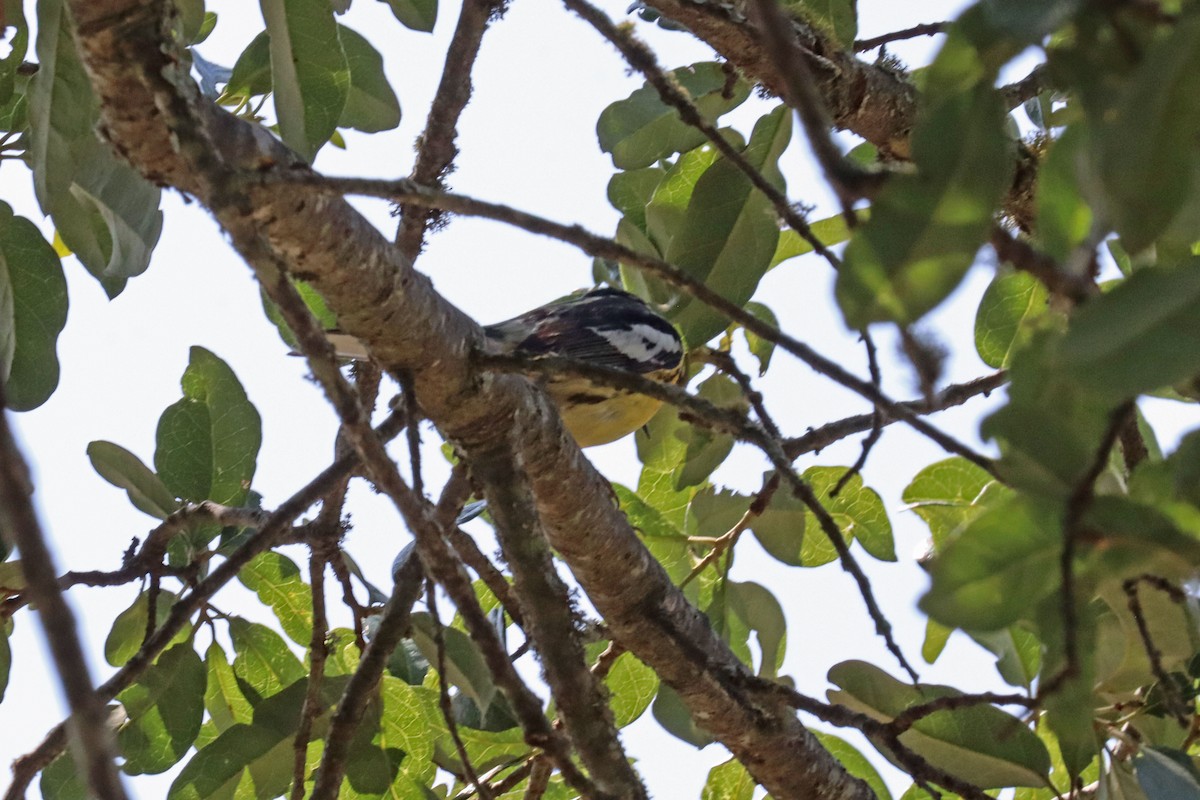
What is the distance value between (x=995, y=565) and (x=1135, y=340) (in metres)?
0.17

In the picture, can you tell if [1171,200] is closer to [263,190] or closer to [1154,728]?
[263,190]

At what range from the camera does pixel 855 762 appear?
254cm

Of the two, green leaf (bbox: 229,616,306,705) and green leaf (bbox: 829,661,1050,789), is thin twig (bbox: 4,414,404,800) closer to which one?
green leaf (bbox: 229,616,306,705)

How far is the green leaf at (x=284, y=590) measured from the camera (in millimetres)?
2416

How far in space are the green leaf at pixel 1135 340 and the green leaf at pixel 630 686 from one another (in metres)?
2.03

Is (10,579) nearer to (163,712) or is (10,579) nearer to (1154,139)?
(163,712)

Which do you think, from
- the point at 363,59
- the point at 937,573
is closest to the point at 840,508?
the point at 363,59

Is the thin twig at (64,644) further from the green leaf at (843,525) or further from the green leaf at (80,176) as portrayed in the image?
the green leaf at (843,525)

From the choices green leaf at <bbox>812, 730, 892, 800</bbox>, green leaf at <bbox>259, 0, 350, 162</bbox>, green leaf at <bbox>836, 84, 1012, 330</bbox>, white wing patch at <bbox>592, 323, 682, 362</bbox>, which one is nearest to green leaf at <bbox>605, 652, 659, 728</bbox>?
green leaf at <bbox>812, 730, 892, 800</bbox>

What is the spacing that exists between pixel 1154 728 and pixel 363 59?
185 cm

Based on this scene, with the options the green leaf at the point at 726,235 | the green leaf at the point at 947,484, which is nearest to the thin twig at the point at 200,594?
the green leaf at the point at 726,235

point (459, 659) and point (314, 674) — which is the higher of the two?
point (314, 674)

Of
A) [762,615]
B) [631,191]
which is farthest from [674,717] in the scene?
[631,191]

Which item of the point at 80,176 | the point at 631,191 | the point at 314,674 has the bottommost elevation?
the point at 314,674
